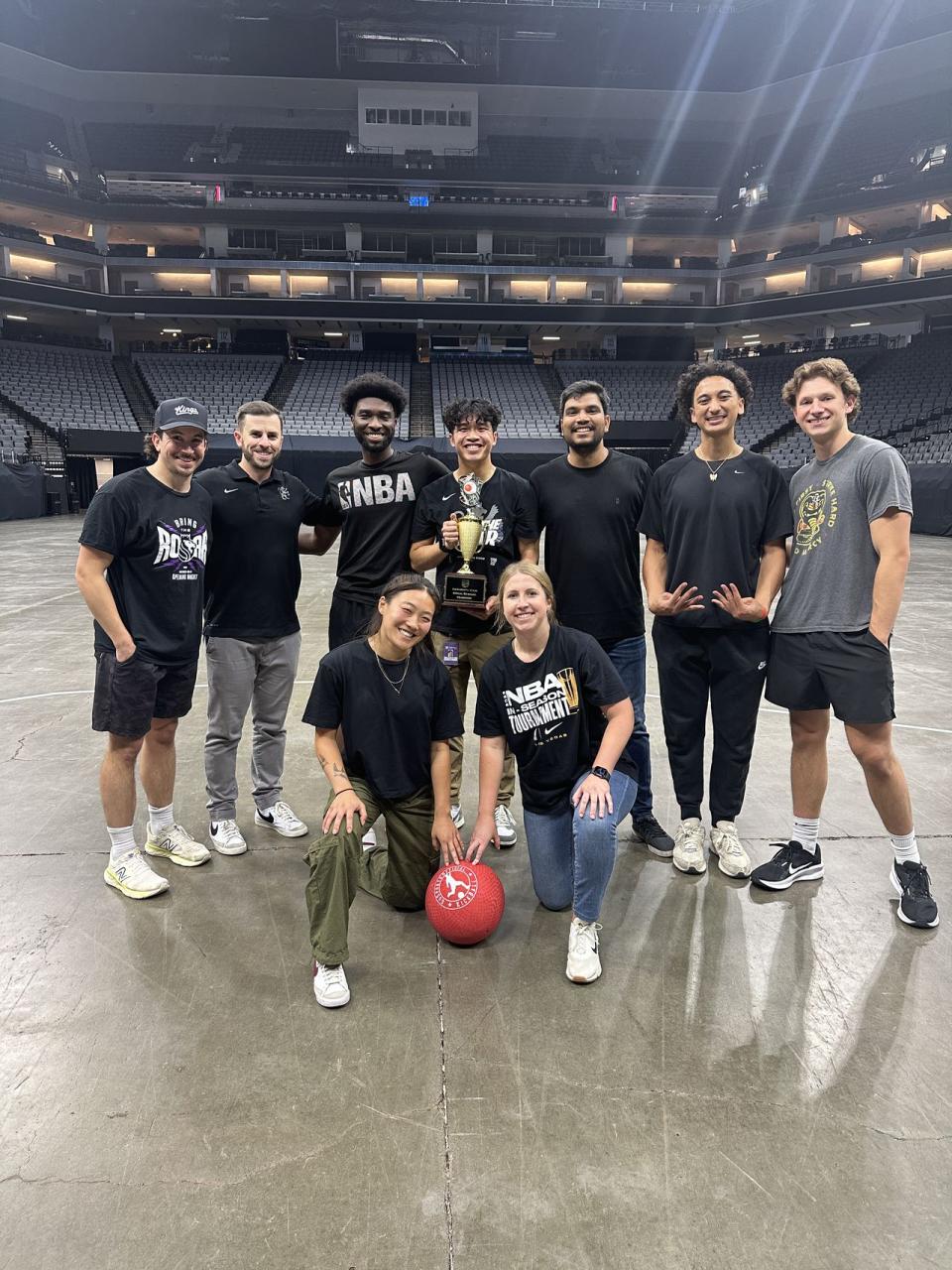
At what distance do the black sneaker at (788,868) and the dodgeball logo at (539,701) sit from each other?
1.26 meters

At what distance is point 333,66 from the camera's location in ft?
113

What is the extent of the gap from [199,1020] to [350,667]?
1.31m

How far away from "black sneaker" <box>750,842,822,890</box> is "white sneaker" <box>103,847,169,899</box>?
8.67ft

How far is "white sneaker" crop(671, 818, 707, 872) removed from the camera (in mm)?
3385

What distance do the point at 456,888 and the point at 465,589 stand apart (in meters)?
1.33

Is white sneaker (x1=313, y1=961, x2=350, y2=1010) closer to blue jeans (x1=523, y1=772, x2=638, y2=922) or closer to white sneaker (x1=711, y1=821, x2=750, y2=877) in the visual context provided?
blue jeans (x1=523, y1=772, x2=638, y2=922)

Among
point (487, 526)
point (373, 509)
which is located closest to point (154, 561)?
point (373, 509)

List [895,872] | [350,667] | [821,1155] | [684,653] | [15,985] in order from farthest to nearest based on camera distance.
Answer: [684,653] < [895,872] < [350,667] < [15,985] < [821,1155]

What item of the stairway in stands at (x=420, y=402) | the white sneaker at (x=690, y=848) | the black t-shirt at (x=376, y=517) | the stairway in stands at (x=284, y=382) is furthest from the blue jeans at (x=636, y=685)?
the stairway in stands at (x=284, y=382)

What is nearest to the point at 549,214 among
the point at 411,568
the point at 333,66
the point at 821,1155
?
the point at 333,66

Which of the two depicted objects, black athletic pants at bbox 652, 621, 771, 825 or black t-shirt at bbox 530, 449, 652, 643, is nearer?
black athletic pants at bbox 652, 621, 771, 825

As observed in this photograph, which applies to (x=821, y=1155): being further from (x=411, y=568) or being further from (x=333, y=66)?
(x=333, y=66)

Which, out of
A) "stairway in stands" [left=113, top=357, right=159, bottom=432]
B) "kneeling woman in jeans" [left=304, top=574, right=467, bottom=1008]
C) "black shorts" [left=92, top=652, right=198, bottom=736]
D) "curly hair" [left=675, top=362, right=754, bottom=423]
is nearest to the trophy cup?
"kneeling woman in jeans" [left=304, top=574, right=467, bottom=1008]

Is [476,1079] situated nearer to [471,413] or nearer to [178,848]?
[178,848]
